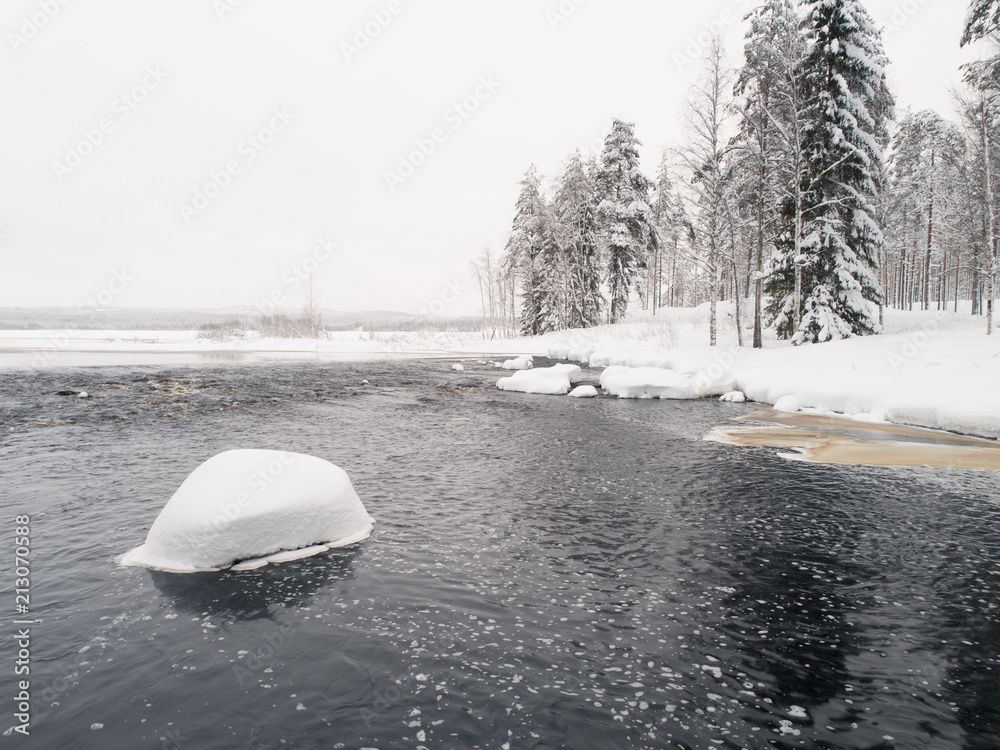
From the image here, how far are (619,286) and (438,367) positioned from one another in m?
17.5

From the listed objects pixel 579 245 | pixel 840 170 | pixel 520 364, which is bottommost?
pixel 520 364

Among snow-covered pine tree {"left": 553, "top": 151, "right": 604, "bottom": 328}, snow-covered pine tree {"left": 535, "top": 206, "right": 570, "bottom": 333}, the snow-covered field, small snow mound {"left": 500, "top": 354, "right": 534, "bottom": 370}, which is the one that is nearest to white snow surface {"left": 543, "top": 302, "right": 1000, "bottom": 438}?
the snow-covered field

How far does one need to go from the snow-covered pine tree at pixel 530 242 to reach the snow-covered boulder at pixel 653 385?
28.8 metres

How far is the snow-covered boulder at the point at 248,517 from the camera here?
5988 mm

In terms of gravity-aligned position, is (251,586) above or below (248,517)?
below

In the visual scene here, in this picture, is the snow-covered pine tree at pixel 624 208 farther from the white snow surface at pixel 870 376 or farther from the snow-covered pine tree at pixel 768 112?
the white snow surface at pixel 870 376

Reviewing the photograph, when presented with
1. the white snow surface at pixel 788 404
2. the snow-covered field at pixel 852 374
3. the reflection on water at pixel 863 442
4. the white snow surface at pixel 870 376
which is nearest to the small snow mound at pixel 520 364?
the snow-covered field at pixel 852 374

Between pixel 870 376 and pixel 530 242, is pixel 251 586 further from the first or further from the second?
pixel 530 242

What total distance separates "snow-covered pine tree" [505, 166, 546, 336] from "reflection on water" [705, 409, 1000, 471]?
115ft

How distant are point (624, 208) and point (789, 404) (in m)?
27.3

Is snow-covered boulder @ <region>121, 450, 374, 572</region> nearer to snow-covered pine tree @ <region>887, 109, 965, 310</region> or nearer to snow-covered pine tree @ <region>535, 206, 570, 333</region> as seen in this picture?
snow-covered pine tree @ <region>887, 109, 965, 310</region>

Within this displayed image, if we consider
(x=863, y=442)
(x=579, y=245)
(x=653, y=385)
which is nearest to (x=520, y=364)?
(x=653, y=385)

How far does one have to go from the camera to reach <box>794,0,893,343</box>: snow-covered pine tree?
2127 centimetres

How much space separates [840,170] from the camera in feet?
72.3
